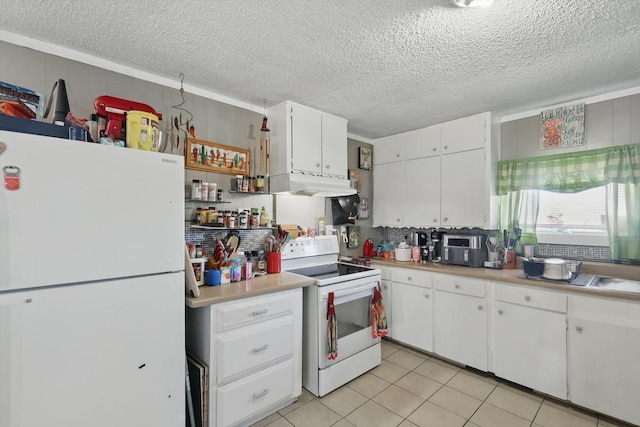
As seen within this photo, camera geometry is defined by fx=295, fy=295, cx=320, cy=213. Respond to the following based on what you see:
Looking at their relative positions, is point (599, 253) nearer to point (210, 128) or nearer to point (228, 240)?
Answer: point (228, 240)

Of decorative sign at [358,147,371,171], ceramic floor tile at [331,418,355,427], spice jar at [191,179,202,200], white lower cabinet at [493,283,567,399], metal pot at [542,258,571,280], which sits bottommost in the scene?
ceramic floor tile at [331,418,355,427]

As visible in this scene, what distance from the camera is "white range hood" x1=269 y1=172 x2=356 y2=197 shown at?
2.54m

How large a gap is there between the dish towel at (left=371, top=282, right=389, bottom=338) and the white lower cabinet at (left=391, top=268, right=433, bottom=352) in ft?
1.58

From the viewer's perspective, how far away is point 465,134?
9.65 feet

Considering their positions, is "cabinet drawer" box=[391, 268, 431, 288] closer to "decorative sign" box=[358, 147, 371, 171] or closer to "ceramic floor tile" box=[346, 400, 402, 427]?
"ceramic floor tile" box=[346, 400, 402, 427]

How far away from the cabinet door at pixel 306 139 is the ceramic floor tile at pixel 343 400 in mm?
1866

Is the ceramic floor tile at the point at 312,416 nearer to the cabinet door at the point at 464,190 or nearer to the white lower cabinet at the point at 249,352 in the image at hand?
the white lower cabinet at the point at 249,352

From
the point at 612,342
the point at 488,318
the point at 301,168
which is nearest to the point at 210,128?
the point at 301,168

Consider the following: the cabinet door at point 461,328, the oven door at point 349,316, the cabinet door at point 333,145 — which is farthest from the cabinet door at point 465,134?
the oven door at point 349,316

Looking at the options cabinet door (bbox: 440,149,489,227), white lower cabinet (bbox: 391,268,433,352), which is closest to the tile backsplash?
cabinet door (bbox: 440,149,489,227)

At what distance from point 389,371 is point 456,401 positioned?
1.93ft

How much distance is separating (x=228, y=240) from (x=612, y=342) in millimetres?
2801

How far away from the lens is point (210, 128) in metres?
2.43

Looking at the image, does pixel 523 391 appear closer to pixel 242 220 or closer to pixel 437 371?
pixel 437 371
